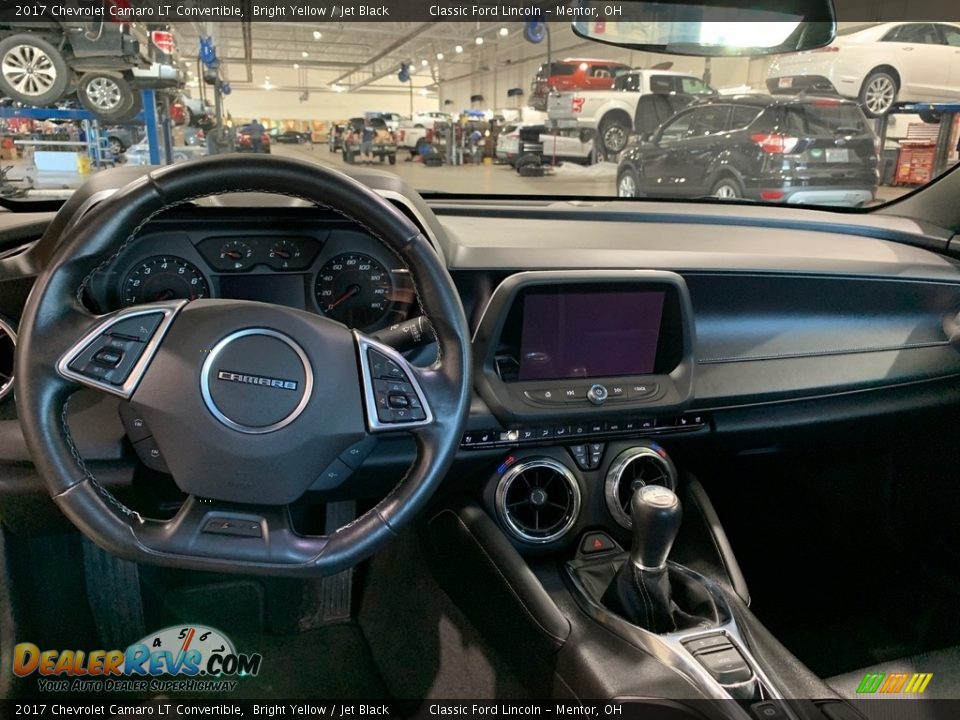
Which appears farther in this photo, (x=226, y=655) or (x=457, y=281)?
(x=226, y=655)

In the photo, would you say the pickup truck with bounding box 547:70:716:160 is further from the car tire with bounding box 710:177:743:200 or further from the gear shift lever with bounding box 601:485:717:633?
the gear shift lever with bounding box 601:485:717:633

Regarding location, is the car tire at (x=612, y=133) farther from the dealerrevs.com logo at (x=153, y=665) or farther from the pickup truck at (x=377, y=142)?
the dealerrevs.com logo at (x=153, y=665)

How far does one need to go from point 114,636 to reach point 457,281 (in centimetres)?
139

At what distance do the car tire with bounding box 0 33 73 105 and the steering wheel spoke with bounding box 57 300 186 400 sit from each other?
6.94ft

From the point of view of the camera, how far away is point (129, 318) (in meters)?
1.11

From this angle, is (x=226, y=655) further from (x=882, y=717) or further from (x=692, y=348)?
(x=882, y=717)

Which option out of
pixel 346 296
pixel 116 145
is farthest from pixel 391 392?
pixel 116 145


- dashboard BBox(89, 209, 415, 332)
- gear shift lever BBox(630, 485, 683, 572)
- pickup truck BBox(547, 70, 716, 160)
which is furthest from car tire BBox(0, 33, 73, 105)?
pickup truck BBox(547, 70, 716, 160)

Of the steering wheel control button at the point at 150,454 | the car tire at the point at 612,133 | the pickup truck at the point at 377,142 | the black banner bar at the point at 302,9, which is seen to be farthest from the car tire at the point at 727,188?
the pickup truck at the point at 377,142

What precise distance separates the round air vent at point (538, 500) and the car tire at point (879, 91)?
3.52 m

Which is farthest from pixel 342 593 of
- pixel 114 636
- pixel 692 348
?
pixel 692 348

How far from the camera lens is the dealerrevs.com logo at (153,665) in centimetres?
189

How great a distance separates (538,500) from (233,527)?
77cm

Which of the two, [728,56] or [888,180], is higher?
[728,56]
